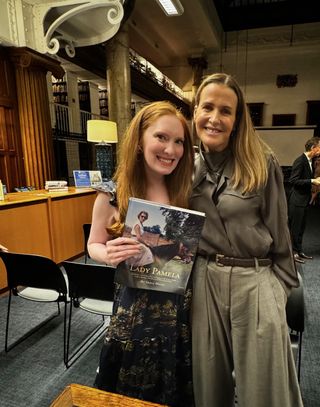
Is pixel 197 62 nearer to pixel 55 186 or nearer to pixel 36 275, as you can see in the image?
pixel 55 186

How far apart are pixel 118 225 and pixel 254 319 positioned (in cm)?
62

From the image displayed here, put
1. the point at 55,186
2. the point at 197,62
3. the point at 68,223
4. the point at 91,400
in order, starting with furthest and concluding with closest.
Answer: the point at 197,62
the point at 55,186
the point at 68,223
the point at 91,400

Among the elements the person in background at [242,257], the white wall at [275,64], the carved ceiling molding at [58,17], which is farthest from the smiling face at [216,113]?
the white wall at [275,64]

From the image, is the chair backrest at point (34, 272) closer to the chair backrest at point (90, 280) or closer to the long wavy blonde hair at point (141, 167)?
the chair backrest at point (90, 280)

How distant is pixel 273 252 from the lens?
1122 millimetres

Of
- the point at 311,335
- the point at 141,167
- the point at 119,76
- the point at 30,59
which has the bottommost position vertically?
the point at 311,335

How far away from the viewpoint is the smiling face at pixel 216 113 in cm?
105

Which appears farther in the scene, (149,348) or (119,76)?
(119,76)

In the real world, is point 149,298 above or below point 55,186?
below

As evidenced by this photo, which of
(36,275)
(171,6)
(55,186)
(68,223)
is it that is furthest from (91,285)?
(171,6)

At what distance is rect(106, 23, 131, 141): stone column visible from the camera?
5988 mm

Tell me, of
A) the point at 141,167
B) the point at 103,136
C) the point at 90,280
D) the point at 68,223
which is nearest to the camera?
the point at 141,167

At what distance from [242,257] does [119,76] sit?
19.4 feet

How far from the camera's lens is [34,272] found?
76.9 inches
